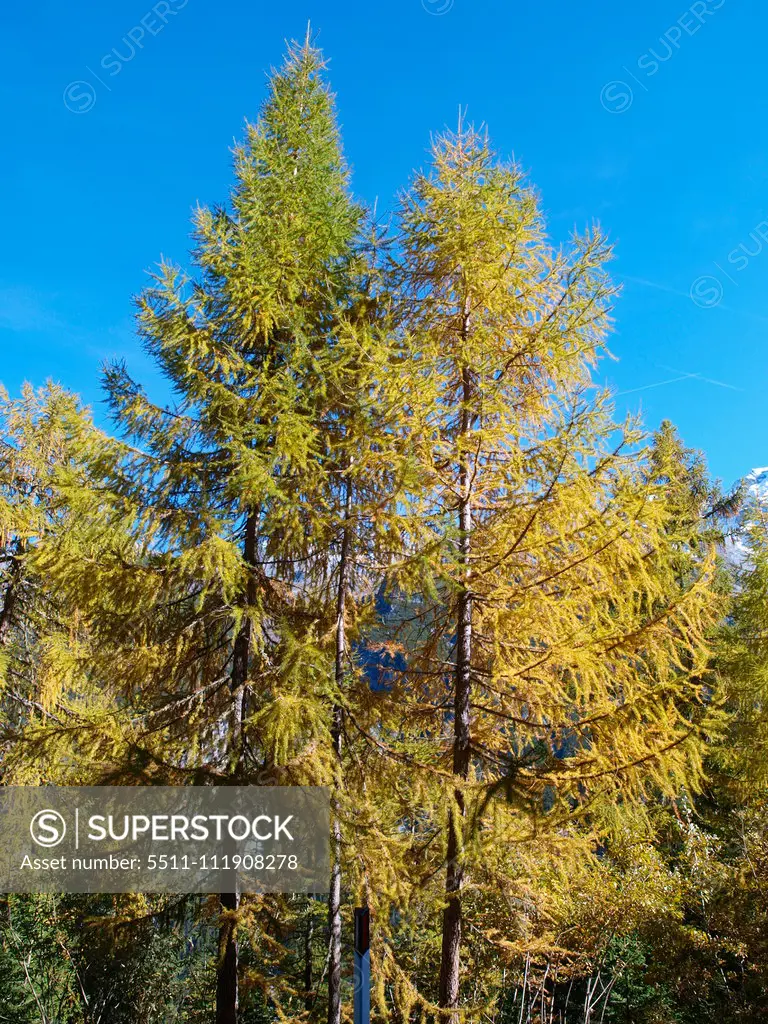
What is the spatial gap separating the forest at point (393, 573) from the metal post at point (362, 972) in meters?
1.22

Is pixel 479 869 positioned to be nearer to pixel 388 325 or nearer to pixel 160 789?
pixel 160 789

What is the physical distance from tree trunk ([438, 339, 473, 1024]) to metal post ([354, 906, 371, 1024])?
133 cm

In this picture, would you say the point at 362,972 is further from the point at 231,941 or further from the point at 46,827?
the point at 46,827

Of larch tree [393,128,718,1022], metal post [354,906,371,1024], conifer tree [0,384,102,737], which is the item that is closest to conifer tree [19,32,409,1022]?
larch tree [393,128,718,1022]

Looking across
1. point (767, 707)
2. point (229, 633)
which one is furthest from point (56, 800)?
point (767, 707)

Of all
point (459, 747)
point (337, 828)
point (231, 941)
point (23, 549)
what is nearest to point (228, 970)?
point (231, 941)

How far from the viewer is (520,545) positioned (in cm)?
593

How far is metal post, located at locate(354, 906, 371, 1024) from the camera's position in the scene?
3.86m

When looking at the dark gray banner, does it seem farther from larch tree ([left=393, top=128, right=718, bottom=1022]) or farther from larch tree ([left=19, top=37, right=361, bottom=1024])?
larch tree ([left=393, top=128, right=718, bottom=1022])

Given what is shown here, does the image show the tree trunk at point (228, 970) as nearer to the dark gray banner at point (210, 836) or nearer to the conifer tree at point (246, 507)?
the conifer tree at point (246, 507)

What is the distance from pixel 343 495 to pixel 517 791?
3844 mm

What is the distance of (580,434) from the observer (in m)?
5.62

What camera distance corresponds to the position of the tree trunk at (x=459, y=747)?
5888 mm

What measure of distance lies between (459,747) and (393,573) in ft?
6.09
